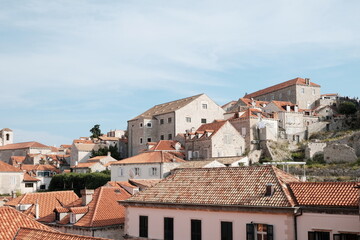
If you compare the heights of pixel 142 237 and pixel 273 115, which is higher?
pixel 273 115

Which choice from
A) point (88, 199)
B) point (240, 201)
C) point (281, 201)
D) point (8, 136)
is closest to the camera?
point (281, 201)

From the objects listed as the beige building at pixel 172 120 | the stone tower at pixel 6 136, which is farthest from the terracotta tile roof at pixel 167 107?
the stone tower at pixel 6 136

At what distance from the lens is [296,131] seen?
82.2 meters

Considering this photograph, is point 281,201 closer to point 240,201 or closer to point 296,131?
point 240,201

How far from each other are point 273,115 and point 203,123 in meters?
12.4

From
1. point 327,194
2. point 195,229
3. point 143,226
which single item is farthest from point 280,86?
point 327,194

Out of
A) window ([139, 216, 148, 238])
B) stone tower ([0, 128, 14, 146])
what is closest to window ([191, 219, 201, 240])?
window ([139, 216, 148, 238])

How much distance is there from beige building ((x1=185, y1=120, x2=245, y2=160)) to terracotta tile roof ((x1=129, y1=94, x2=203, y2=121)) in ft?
38.8

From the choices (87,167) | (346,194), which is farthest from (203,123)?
(346,194)

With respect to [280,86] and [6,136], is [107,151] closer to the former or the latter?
[280,86]

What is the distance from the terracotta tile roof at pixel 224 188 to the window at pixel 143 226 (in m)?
0.98

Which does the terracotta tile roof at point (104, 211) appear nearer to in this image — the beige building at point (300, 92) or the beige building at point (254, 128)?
the beige building at point (254, 128)

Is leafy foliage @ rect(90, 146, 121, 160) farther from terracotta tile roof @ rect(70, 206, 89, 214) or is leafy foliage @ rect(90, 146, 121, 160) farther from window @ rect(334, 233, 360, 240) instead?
window @ rect(334, 233, 360, 240)

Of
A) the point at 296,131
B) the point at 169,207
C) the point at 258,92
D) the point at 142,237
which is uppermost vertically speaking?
the point at 258,92
